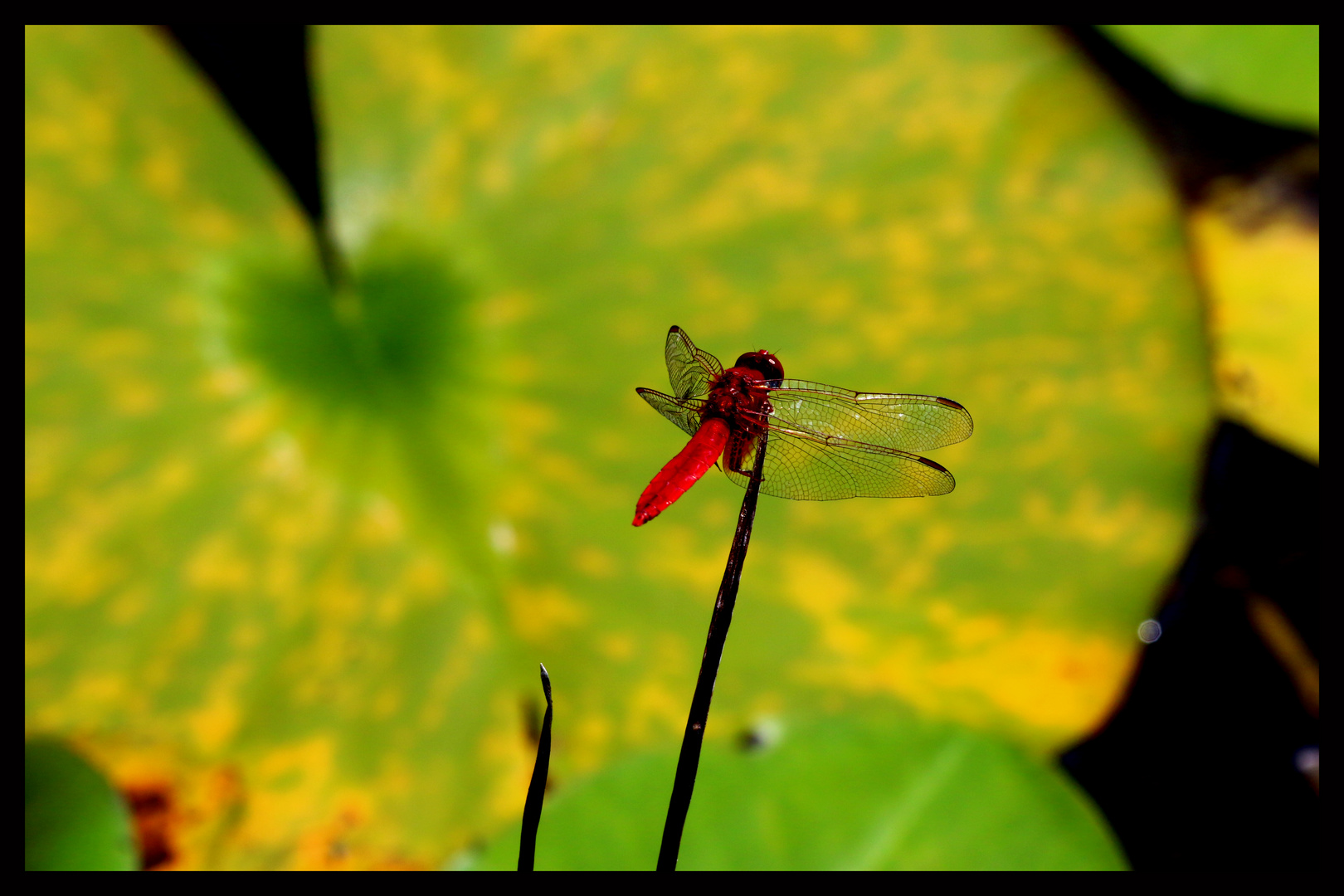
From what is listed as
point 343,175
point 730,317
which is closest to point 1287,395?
point 730,317

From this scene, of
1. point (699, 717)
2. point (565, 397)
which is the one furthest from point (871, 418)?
point (699, 717)

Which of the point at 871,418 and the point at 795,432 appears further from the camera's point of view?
the point at 871,418

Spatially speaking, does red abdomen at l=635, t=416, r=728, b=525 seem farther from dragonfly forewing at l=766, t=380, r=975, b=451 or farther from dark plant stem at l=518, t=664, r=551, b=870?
dark plant stem at l=518, t=664, r=551, b=870

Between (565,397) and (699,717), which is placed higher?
(699,717)

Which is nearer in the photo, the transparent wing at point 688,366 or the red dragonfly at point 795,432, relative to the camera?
the red dragonfly at point 795,432

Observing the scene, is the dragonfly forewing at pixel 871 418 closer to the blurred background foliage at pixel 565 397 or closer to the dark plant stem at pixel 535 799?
the blurred background foliage at pixel 565 397

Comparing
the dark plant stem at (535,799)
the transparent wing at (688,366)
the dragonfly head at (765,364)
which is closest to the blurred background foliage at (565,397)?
the transparent wing at (688,366)

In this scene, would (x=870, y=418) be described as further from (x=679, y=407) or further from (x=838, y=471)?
(x=679, y=407)

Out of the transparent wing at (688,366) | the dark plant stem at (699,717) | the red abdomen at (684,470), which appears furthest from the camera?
the transparent wing at (688,366)

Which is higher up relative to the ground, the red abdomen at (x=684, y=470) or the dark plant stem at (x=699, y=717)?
the dark plant stem at (x=699, y=717)
